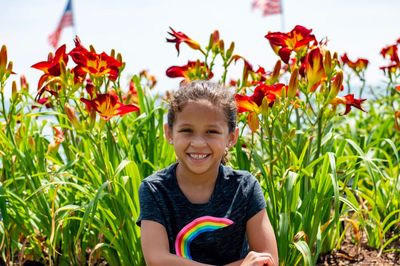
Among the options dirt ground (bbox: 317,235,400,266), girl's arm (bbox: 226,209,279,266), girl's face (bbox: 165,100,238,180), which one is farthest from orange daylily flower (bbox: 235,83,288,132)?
dirt ground (bbox: 317,235,400,266)

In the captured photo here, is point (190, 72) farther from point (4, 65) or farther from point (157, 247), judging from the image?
point (157, 247)

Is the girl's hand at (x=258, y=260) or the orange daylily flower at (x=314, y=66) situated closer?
the girl's hand at (x=258, y=260)

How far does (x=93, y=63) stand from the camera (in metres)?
2.45

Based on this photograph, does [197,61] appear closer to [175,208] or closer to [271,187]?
[271,187]

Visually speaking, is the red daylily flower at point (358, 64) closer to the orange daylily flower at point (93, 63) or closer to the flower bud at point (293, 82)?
the flower bud at point (293, 82)

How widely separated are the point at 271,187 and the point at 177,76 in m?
0.79

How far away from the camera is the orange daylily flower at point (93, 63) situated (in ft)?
7.98

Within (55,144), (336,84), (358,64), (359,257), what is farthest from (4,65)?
(358,64)

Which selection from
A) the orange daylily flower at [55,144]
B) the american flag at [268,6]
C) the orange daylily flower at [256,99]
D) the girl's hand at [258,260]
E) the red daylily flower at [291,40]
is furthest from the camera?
the american flag at [268,6]

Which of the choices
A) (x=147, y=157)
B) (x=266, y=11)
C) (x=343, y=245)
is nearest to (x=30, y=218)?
(x=147, y=157)

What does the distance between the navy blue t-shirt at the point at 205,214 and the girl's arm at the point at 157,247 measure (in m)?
0.03

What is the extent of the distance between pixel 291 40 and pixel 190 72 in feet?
1.71

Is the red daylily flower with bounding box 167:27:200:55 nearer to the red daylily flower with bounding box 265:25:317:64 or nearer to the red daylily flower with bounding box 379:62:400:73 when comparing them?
the red daylily flower with bounding box 265:25:317:64

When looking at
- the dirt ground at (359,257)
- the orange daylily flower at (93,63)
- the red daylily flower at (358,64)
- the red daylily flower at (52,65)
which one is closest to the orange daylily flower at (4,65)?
the red daylily flower at (52,65)
